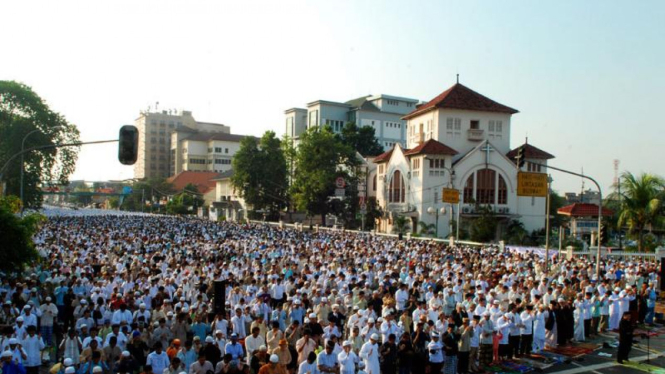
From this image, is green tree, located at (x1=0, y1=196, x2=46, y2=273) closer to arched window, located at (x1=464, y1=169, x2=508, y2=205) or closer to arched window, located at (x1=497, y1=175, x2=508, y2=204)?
arched window, located at (x1=464, y1=169, x2=508, y2=205)

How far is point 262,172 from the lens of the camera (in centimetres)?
7294

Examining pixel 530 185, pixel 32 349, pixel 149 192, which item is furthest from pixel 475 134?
pixel 149 192

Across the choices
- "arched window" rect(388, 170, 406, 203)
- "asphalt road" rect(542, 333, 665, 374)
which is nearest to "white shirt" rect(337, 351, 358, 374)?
"asphalt road" rect(542, 333, 665, 374)

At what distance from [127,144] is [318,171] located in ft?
154

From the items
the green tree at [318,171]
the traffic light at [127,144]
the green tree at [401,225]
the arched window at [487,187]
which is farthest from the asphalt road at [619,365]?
the green tree at [318,171]

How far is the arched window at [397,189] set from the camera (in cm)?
5528

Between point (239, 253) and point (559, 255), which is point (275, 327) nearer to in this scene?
point (239, 253)

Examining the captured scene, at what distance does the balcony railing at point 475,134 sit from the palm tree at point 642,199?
2484 cm

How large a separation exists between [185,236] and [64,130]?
1079 inches

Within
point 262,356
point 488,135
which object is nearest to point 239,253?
point 262,356

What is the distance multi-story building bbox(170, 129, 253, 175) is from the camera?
133875mm

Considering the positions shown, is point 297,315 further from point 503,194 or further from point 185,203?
point 185,203

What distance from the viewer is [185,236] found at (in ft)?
121

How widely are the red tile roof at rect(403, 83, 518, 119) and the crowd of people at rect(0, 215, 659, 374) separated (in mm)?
32620
